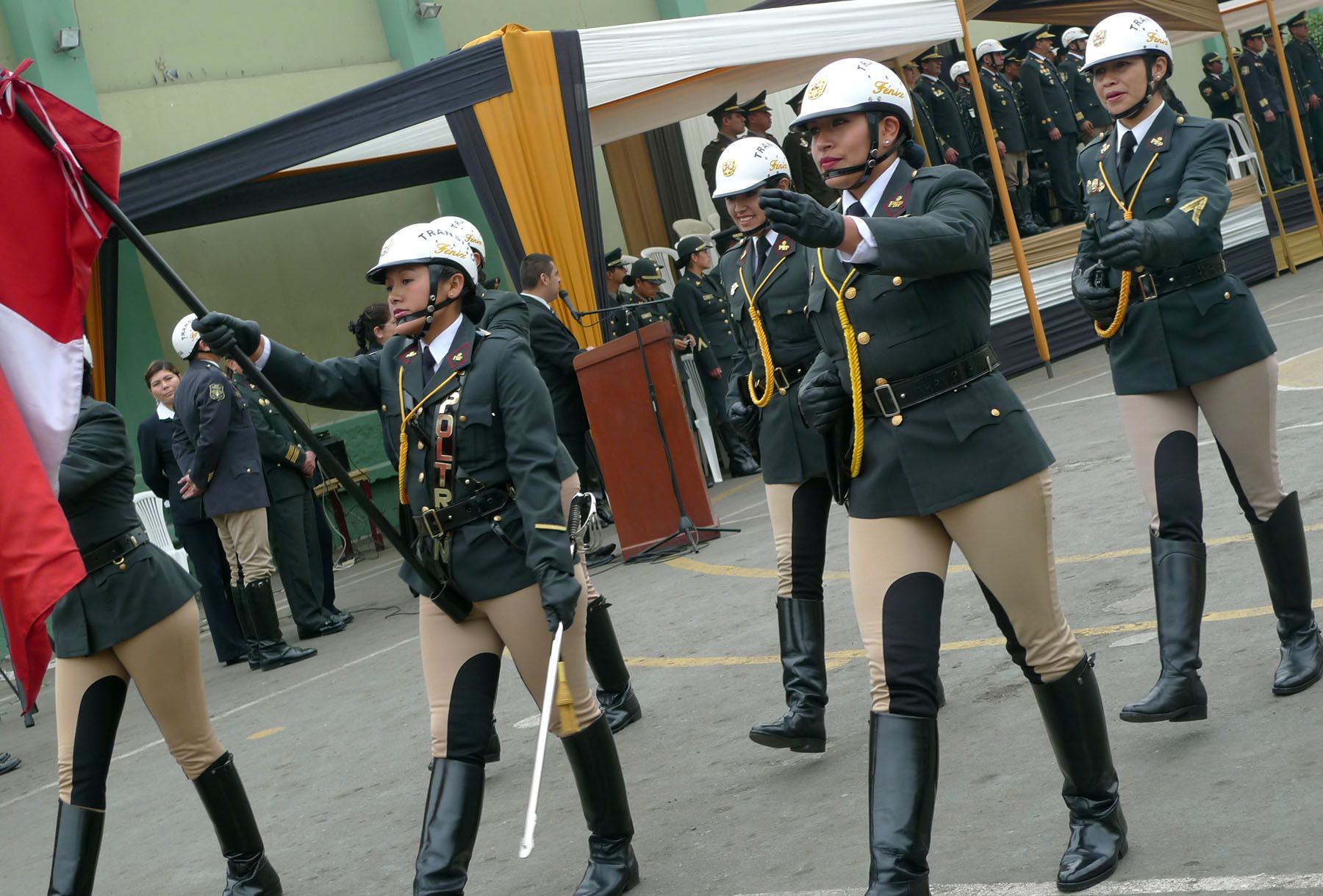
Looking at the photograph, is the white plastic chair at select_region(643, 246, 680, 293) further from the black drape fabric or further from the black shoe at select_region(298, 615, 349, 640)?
Result: the black shoe at select_region(298, 615, 349, 640)

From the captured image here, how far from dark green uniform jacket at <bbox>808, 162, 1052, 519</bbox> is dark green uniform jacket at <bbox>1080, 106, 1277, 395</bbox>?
136cm

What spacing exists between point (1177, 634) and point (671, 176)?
1601 cm

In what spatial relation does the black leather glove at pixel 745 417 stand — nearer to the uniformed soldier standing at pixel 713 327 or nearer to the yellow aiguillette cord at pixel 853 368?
the yellow aiguillette cord at pixel 853 368

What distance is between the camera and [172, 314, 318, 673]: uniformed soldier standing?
9.87 metres

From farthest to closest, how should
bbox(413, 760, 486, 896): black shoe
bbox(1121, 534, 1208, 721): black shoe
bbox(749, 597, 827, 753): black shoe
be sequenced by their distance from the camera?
bbox(749, 597, 827, 753): black shoe, bbox(1121, 534, 1208, 721): black shoe, bbox(413, 760, 486, 896): black shoe

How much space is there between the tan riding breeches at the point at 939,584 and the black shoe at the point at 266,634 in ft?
23.4

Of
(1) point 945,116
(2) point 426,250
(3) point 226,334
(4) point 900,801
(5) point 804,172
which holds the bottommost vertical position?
(4) point 900,801

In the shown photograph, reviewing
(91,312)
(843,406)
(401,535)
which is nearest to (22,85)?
(401,535)

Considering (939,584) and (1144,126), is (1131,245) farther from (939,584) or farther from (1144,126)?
(939,584)

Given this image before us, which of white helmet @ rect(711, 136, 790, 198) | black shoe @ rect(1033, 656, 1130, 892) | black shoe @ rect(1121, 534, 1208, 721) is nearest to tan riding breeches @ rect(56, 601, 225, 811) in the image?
white helmet @ rect(711, 136, 790, 198)

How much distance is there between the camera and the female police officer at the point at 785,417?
5.48 m

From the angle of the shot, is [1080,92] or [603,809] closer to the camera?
[603,809]

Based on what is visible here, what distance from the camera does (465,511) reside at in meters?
4.40

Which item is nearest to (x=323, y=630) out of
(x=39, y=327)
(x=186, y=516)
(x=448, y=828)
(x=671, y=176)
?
(x=186, y=516)
